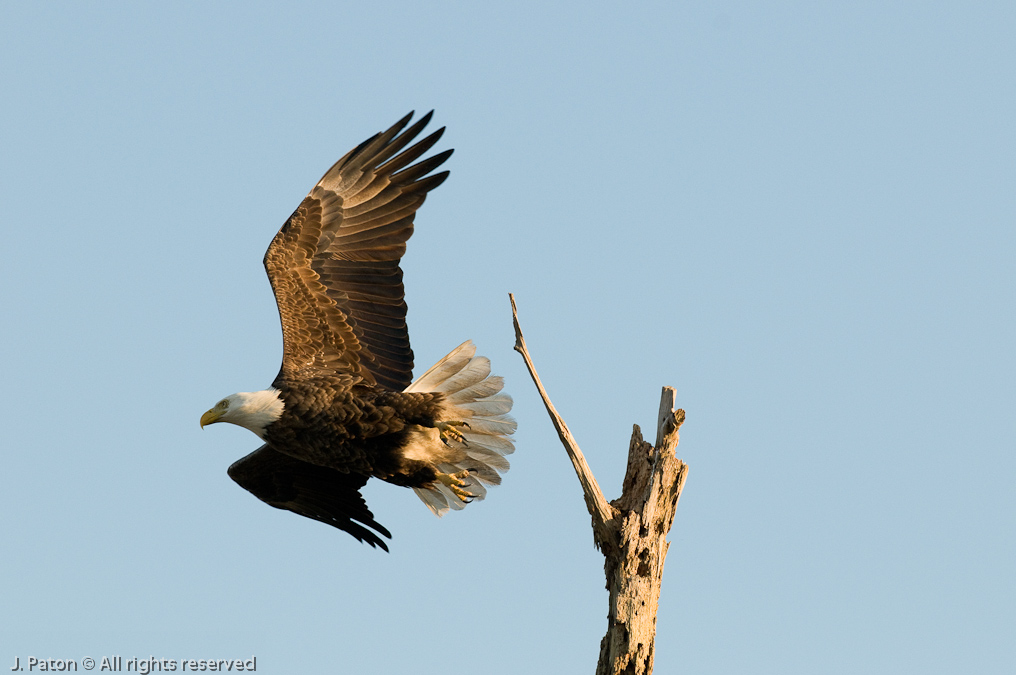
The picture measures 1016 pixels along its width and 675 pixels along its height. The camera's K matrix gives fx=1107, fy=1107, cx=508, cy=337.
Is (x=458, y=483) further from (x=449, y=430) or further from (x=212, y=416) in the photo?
(x=212, y=416)

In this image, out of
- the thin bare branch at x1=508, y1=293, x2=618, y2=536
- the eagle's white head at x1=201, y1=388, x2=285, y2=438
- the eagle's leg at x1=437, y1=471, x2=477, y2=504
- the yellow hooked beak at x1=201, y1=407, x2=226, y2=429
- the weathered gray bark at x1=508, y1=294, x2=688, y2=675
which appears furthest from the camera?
the eagle's leg at x1=437, y1=471, x2=477, y2=504

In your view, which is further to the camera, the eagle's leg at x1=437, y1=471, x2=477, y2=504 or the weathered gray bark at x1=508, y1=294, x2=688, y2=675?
the eagle's leg at x1=437, y1=471, x2=477, y2=504

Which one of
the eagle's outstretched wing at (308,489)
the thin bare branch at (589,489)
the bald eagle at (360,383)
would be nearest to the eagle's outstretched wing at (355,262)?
the bald eagle at (360,383)

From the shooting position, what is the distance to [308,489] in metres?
7.75

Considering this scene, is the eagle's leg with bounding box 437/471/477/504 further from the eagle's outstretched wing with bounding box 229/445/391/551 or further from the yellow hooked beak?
the yellow hooked beak

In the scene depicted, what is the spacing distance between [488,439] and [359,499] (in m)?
1.04

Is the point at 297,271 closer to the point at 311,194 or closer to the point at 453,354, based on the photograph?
the point at 311,194

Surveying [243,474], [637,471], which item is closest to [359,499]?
[243,474]

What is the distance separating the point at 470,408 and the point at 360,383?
2.46 ft

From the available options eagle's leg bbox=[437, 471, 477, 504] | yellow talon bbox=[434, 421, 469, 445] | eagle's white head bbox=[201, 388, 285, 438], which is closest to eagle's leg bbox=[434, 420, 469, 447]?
yellow talon bbox=[434, 421, 469, 445]

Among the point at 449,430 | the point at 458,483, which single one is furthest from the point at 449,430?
the point at 458,483

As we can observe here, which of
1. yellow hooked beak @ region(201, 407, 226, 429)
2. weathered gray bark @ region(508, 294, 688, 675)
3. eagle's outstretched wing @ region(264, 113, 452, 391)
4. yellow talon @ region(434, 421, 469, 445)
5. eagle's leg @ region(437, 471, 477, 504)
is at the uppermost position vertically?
eagle's outstretched wing @ region(264, 113, 452, 391)

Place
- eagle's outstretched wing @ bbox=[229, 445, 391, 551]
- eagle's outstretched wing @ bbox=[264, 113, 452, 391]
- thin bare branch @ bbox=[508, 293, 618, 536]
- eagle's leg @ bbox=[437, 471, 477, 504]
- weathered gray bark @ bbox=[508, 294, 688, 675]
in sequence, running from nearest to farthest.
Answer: weathered gray bark @ bbox=[508, 294, 688, 675] < thin bare branch @ bbox=[508, 293, 618, 536] < eagle's outstretched wing @ bbox=[264, 113, 452, 391] < eagle's leg @ bbox=[437, 471, 477, 504] < eagle's outstretched wing @ bbox=[229, 445, 391, 551]

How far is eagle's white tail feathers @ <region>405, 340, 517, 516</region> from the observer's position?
7.10 meters
